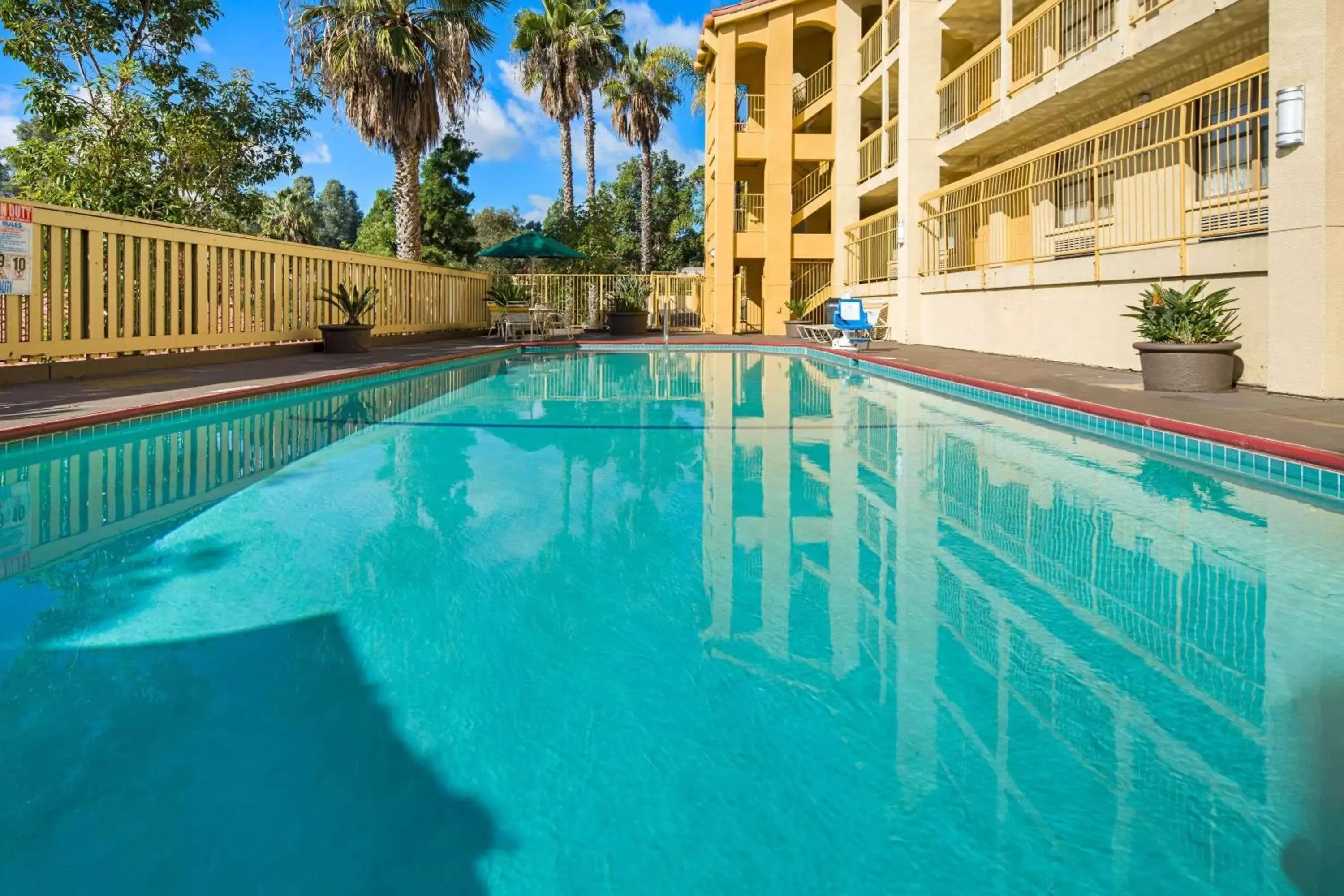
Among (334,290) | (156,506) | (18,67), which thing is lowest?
(156,506)

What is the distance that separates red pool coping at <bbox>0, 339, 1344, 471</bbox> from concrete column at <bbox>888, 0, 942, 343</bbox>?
6.73 metres

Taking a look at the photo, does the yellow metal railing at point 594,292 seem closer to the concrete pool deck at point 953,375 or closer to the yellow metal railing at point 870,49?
the yellow metal railing at point 870,49

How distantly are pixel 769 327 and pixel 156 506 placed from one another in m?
25.6

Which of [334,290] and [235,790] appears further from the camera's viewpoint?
[334,290]

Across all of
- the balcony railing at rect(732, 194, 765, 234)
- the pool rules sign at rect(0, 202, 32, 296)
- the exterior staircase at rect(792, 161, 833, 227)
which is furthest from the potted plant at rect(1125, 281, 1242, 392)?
the balcony railing at rect(732, 194, 765, 234)

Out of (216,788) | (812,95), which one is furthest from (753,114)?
(216,788)

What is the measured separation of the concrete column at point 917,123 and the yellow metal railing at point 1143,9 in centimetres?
811

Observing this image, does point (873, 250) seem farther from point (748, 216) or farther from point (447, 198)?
point (447, 198)

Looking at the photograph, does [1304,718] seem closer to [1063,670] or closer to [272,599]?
[1063,670]

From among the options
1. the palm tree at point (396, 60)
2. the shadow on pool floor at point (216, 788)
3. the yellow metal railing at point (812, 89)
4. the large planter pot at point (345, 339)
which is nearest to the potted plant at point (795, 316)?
the yellow metal railing at point (812, 89)

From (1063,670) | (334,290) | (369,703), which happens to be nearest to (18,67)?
(334,290)

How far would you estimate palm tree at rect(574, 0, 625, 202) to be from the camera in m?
33.9

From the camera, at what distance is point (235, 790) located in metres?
2.38

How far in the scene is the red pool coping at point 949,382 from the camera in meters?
6.50
